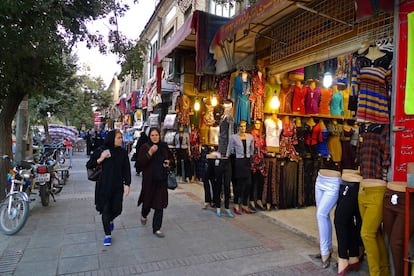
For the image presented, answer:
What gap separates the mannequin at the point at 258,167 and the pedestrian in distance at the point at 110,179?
2.84m

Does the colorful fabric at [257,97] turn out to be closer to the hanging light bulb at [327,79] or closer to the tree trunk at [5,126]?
the hanging light bulb at [327,79]

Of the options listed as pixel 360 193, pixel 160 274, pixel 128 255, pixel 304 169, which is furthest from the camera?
pixel 304 169

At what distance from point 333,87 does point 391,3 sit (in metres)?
3.67

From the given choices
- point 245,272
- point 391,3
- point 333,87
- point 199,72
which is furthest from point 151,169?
point 333,87

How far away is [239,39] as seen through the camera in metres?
6.58

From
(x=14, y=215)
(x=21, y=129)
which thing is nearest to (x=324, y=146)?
(x=14, y=215)

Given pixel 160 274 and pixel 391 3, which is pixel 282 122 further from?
pixel 160 274

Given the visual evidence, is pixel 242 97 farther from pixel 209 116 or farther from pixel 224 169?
pixel 209 116

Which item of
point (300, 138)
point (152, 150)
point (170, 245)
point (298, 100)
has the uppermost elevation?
point (298, 100)

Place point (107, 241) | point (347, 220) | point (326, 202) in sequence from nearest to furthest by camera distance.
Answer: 1. point (347, 220)
2. point (326, 202)
3. point (107, 241)

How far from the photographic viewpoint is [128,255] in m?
4.22

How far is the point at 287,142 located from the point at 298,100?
3.25ft

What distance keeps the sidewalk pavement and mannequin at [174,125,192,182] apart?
332cm

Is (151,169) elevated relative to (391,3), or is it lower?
lower
